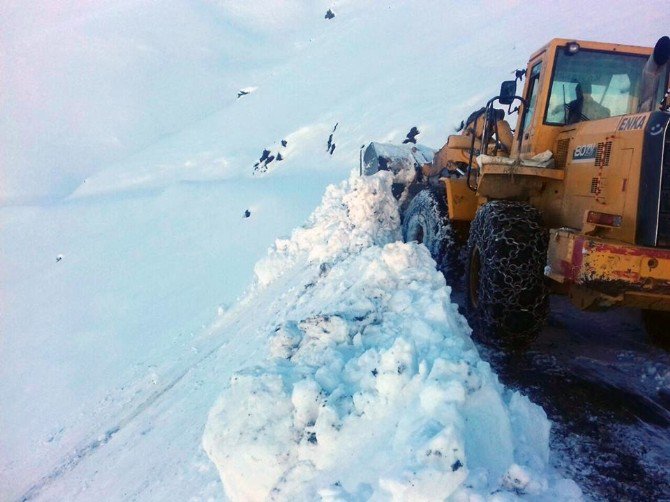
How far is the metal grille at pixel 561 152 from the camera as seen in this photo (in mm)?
3984

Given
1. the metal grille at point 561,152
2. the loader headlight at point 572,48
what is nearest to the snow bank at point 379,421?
the metal grille at point 561,152

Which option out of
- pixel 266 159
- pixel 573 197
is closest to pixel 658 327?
pixel 573 197

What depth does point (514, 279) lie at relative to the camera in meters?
3.51

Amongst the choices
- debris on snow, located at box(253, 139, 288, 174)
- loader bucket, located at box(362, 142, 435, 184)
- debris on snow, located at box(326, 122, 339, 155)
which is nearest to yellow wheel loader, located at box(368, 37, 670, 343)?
loader bucket, located at box(362, 142, 435, 184)

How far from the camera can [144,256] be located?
12.1 metres

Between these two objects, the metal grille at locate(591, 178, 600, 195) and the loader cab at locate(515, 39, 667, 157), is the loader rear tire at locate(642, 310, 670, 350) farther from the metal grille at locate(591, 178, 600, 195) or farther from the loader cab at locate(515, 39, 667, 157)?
the loader cab at locate(515, 39, 667, 157)

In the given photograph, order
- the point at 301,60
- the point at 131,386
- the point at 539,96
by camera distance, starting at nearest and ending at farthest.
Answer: the point at 539,96, the point at 131,386, the point at 301,60

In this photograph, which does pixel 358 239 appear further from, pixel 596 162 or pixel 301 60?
pixel 301 60

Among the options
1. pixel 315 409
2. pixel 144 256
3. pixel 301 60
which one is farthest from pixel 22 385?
pixel 301 60

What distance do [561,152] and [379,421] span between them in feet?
8.79

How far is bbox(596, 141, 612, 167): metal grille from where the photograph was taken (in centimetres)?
338

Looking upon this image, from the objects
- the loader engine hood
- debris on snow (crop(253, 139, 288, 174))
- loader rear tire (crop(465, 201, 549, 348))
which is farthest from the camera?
debris on snow (crop(253, 139, 288, 174))

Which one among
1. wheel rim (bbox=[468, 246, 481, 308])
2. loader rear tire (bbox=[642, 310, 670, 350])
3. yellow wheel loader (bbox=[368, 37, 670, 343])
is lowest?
loader rear tire (bbox=[642, 310, 670, 350])

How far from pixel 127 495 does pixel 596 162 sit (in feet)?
12.1
